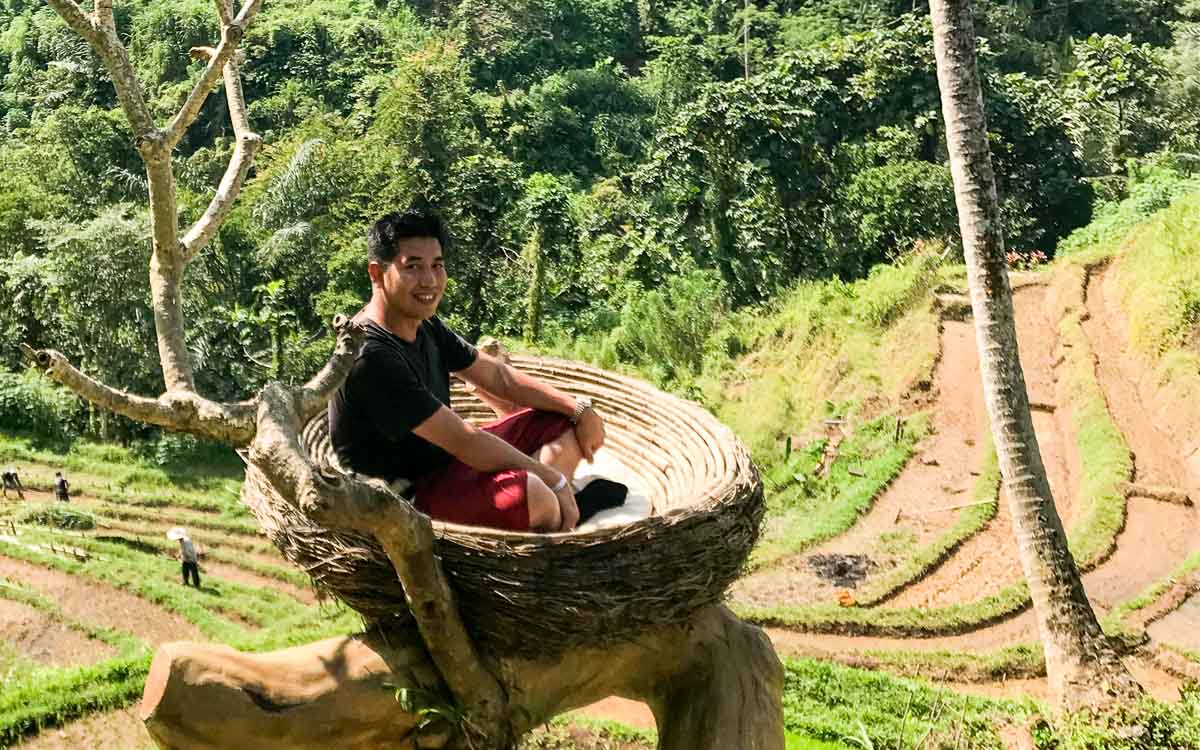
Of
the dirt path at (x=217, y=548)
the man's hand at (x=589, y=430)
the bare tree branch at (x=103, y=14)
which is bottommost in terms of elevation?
the dirt path at (x=217, y=548)

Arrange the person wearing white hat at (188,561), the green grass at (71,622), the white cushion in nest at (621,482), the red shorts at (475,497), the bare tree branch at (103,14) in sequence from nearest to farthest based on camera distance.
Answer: the red shorts at (475,497)
the white cushion in nest at (621,482)
the bare tree branch at (103,14)
the green grass at (71,622)
the person wearing white hat at (188,561)

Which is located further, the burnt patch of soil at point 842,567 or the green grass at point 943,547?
the burnt patch of soil at point 842,567

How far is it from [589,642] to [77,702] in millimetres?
4354

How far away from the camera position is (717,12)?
116ft

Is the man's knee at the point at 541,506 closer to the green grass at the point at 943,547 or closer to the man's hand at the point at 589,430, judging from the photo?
the man's hand at the point at 589,430

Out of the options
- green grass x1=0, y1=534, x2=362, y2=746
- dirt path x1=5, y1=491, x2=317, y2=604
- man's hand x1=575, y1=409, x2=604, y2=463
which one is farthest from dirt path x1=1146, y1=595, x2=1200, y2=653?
dirt path x1=5, y1=491, x2=317, y2=604

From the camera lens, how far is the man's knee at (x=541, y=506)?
258 cm

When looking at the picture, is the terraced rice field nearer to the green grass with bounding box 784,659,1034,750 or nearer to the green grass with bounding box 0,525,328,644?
the green grass with bounding box 0,525,328,644

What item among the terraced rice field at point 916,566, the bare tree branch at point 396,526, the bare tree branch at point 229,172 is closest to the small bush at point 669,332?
the terraced rice field at point 916,566

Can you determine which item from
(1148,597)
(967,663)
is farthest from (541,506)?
(1148,597)

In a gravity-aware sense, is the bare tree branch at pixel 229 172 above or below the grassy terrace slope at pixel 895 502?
above

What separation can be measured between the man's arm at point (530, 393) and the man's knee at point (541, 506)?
454 millimetres

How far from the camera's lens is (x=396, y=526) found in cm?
201

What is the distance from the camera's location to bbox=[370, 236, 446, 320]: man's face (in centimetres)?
268
